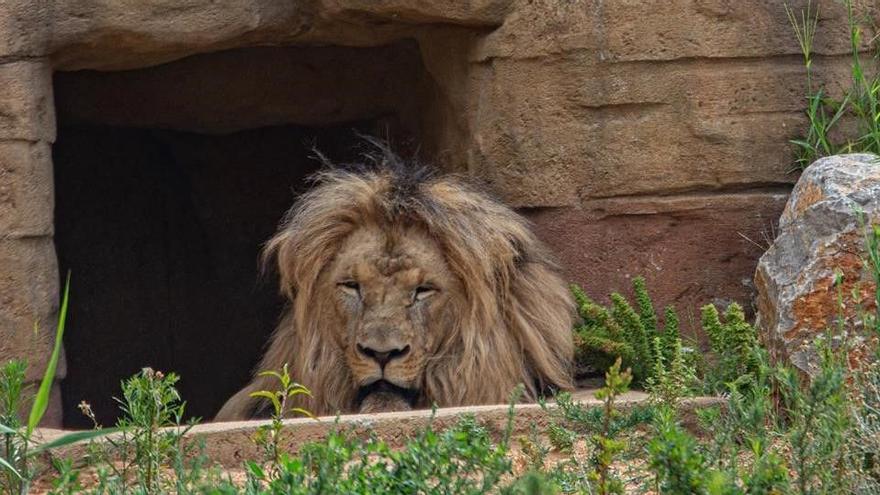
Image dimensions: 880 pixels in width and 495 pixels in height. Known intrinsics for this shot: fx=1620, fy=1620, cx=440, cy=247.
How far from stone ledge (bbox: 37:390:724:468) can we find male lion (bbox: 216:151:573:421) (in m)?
0.52

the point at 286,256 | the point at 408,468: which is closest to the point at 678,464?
the point at 408,468

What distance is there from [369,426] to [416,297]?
2.94ft

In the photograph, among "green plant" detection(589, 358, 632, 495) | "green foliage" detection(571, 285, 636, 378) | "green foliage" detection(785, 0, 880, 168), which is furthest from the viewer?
"green foliage" detection(785, 0, 880, 168)

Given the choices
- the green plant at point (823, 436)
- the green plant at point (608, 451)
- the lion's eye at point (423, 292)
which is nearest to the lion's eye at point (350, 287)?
the lion's eye at point (423, 292)

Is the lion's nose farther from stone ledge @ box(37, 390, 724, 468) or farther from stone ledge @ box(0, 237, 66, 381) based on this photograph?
stone ledge @ box(0, 237, 66, 381)

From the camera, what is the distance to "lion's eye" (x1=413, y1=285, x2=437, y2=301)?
5.72 metres

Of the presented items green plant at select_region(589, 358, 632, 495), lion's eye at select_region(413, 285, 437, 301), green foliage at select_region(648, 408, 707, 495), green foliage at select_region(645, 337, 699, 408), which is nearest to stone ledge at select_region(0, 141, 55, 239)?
lion's eye at select_region(413, 285, 437, 301)

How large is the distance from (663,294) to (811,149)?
80cm

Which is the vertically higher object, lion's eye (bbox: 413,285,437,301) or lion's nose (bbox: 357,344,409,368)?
lion's eye (bbox: 413,285,437,301)

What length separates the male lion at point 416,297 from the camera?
566 cm

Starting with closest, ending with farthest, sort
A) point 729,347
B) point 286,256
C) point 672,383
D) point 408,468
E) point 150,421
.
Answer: point 408,468 → point 150,421 → point 672,383 → point 729,347 → point 286,256

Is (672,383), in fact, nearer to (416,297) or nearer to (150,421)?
(416,297)

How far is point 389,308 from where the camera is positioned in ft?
18.5

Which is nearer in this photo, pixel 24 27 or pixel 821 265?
pixel 821 265
